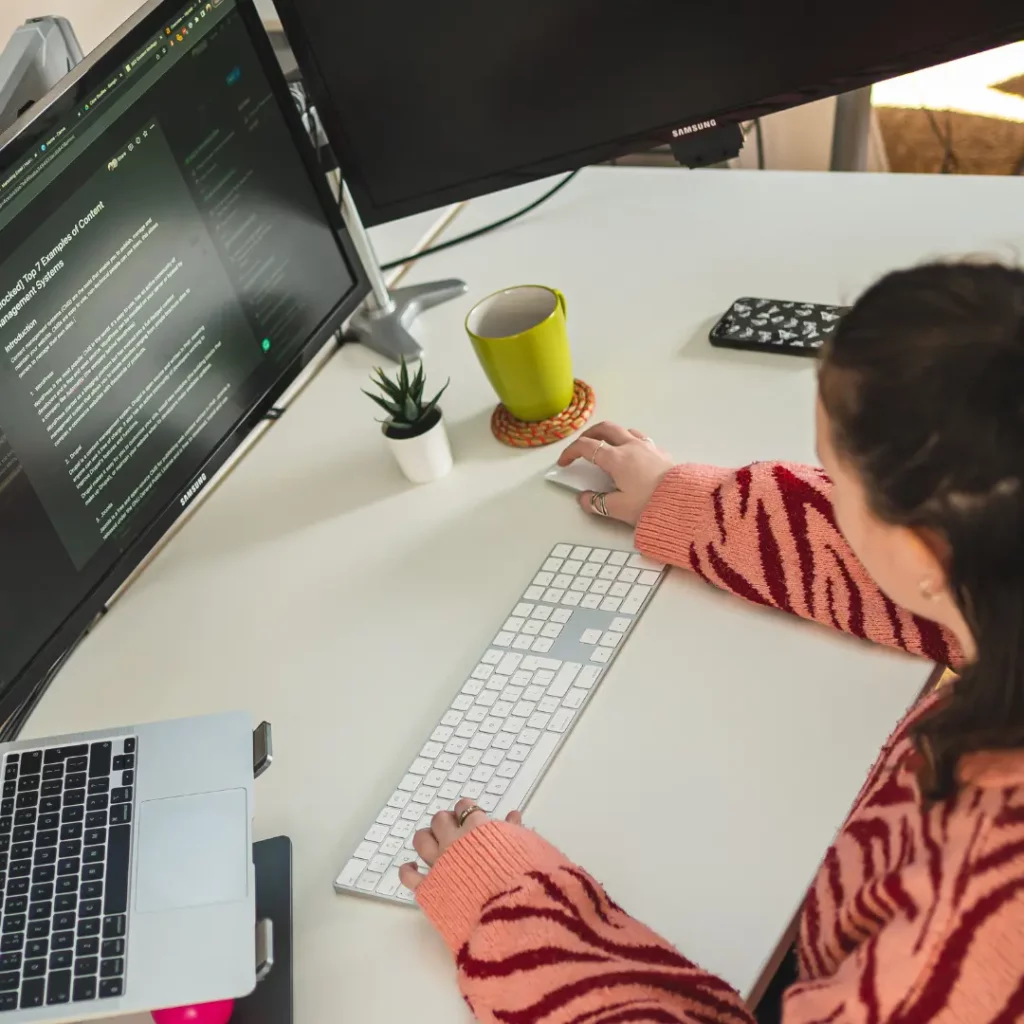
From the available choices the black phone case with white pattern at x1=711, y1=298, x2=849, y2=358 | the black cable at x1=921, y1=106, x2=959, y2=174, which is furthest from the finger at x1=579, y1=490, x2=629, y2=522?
the black cable at x1=921, y1=106, x2=959, y2=174

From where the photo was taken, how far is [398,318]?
126 centimetres

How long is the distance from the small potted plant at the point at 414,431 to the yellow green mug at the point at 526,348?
7cm

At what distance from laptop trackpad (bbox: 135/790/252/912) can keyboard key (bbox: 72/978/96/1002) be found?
50 mm

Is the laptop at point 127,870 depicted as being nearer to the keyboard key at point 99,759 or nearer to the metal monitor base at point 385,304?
the keyboard key at point 99,759

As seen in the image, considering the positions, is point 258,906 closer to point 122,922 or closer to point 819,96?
point 122,922

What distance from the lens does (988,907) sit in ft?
1.76

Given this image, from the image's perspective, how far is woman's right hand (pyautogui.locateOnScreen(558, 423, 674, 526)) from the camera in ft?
3.09

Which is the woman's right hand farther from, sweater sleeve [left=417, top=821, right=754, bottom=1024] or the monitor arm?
the monitor arm

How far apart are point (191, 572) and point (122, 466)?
0.54 ft

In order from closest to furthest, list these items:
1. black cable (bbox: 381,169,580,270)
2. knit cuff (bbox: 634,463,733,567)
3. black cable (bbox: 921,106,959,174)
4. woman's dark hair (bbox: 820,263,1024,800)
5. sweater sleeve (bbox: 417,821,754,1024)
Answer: woman's dark hair (bbox: 820,263,1024,800) → sweater sleeve (bbox: 417,821,754,1024) → knit cuff (bbox: 634,463,733,567) → black cable (bbox: 381,169,580,270) → black cable (bbox: 921,106,959,174)

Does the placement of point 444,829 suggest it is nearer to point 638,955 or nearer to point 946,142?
point 638,955

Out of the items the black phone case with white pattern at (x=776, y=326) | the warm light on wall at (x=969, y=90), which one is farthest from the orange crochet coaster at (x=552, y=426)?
the warm light on wall at (x=969, y=90)

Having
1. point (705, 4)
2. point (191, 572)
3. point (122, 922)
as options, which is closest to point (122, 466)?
point (191, 572)

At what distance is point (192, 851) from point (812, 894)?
1.30 feet
